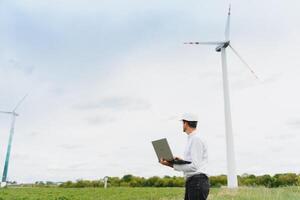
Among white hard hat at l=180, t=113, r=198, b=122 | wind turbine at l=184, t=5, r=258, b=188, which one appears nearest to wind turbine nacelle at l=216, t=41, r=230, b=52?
wind turbine at l=184, t=5, r=258, b=188

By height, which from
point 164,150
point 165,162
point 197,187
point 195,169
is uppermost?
point 164,150

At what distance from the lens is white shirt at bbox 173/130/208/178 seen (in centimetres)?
466

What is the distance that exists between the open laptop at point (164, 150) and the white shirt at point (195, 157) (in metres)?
0.11

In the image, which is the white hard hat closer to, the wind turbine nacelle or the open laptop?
the open laptop

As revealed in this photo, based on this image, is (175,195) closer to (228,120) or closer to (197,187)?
(228,120)

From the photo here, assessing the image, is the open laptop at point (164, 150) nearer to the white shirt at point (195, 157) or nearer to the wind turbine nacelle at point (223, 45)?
the white shirt at point (195, 157)

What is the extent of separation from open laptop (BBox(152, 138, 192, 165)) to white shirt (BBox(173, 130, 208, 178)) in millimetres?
112

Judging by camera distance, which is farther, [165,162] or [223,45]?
[223,45]

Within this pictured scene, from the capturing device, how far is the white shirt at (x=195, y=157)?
4664mm

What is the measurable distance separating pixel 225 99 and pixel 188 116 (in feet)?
61.5

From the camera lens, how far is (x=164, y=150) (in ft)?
16.1

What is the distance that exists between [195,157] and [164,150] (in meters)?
0.44

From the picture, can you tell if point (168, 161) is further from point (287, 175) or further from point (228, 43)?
point (287, 175)

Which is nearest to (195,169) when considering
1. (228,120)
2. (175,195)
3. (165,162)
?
(165,162)
